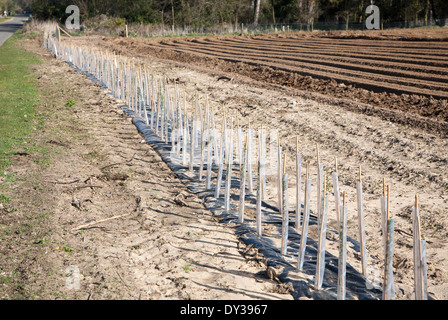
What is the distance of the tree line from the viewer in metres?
36.1

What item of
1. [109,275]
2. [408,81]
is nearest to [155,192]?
[109,275]

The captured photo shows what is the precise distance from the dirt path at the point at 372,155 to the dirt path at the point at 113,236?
41.0 inches

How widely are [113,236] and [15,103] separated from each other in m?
6.89

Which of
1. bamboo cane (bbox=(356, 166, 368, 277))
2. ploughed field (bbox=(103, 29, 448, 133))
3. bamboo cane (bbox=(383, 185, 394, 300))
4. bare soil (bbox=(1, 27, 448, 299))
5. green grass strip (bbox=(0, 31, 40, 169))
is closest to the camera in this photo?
bamboo cane (bbox=(383, 185, 394, 300))

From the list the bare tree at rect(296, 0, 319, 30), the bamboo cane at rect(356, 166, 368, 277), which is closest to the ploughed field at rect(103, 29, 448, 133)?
the bamboo cane at rect(356, 166, 368, 277)

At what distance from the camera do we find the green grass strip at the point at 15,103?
683cm

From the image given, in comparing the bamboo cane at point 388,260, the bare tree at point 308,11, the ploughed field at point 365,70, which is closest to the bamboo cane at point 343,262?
the bamboo cane at point 388,260

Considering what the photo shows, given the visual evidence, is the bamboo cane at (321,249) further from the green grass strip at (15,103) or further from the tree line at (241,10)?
the tree line at (241,10)

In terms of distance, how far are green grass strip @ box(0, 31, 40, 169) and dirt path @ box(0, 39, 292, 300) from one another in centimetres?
38

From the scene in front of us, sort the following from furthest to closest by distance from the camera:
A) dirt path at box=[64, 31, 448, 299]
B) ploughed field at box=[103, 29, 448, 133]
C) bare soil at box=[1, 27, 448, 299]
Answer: ploughed field at box=[103, 29, 448, 133]
dirt path at box=[64, 31, 448, 299]
bare soil at box=[1, 27, 448, 299]

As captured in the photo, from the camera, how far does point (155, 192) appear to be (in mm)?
5316

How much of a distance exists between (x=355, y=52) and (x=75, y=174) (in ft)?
44.4

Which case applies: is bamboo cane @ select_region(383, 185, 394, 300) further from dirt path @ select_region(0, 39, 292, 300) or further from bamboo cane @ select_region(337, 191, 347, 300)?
dirt path @ select_region(0, 39, 292, 300)

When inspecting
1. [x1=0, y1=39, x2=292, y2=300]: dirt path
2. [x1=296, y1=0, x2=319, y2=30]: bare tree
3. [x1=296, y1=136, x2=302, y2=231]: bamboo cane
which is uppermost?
[x1=296, y1=0, x2=319, y2=30]: bare tree
